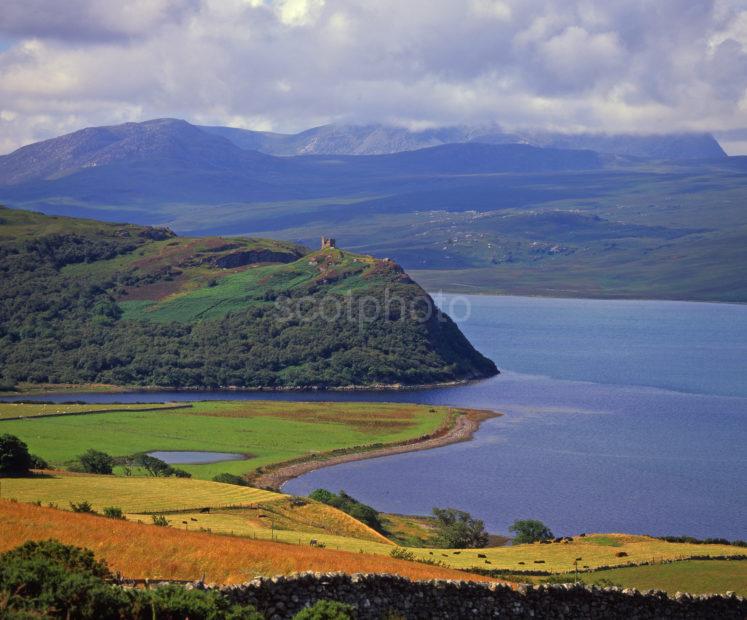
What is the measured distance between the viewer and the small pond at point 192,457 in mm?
84156

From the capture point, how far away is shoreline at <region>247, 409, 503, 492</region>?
79688mm

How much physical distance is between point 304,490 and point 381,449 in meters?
20.5

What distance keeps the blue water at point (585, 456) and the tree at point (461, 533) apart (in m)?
3.70

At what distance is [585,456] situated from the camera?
290 ft

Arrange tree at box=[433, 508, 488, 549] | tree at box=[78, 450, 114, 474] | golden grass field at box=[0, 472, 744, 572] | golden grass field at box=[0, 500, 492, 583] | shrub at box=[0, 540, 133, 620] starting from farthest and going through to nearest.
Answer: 1. tree at box=[78, 450, 114, 474]
2. tree at box=[433, 508, 488, 549]
3. golden grass field at box=[0, 472, 744, 572]
4. golden grass field at box=[0, 500, 492, 583]
5. shrub at box=[0, 540, 133, 620]

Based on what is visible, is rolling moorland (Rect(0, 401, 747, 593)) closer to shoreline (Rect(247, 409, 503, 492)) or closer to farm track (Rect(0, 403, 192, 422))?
farm track (Rect(0, 403, 192, 422))

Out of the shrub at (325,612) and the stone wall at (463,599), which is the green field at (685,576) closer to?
the stone wall at (463,599)

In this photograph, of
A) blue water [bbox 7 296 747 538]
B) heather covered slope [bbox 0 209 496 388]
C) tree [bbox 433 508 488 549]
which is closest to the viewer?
tree [bbox 433 508 488 549]

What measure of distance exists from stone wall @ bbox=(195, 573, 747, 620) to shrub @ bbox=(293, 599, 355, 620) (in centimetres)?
113

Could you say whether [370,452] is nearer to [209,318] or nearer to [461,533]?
[461,533]

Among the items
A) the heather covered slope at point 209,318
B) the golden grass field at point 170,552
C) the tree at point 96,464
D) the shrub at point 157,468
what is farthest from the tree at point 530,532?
the heather covered slope at point 209,318

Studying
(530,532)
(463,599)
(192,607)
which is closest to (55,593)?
(192,607)

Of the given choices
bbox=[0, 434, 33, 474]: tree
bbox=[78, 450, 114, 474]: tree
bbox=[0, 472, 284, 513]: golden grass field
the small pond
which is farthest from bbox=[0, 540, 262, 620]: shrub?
the small pond

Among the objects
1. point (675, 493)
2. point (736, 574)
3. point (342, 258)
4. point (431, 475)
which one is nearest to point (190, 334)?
point (342, 258)
